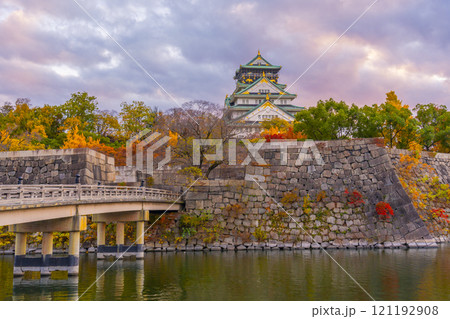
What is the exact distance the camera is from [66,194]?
60.7 feet

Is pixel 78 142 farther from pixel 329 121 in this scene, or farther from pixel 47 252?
pixel 47 252

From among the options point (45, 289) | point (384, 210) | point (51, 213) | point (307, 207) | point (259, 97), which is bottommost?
point (45, 289)

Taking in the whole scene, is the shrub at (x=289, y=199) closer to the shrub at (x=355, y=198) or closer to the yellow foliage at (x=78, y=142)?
the shrub at (x=355, y=198)

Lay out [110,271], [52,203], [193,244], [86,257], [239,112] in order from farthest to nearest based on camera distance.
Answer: [239,112] → [193,244] → [86,257] → [110,271] → [52,203]

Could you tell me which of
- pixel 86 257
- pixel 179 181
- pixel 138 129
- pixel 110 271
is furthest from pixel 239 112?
pixel 110 271

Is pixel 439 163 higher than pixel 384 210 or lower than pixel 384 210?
higher

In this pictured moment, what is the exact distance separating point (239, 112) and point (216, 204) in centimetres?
5121

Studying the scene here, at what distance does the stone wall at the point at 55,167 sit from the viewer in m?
30.7

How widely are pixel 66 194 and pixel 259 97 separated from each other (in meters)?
68.0

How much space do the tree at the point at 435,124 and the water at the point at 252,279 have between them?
1955cm

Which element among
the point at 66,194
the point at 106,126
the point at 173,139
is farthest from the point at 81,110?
the point at 66,194

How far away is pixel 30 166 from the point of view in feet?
106

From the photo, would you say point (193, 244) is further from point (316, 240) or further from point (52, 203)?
point (52, 203)

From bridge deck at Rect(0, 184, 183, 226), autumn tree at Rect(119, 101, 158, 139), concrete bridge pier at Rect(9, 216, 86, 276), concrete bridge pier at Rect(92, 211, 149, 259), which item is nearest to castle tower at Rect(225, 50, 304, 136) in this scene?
autumn tree at Rect(119, 101, 158, 139)
